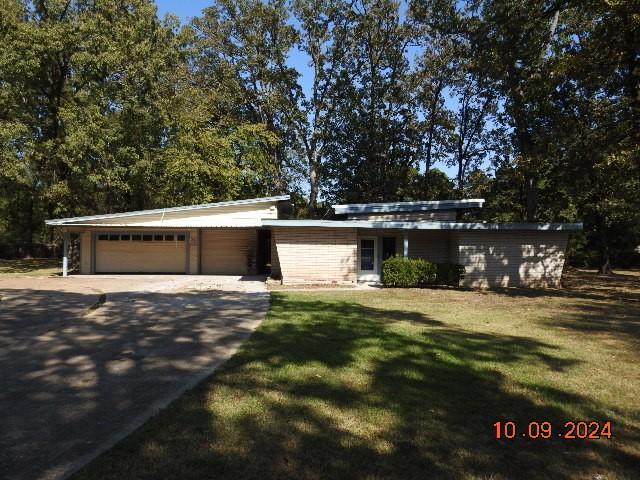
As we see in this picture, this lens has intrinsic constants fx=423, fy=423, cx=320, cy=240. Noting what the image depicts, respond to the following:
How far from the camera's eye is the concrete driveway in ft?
10.4

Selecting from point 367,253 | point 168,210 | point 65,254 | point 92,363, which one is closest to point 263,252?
point 168,210

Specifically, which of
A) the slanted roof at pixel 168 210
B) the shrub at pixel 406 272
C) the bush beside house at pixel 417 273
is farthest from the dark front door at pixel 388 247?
the slanted roof at pixel 168 210

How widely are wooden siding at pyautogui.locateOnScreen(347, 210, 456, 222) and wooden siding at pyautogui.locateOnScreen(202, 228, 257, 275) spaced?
5.18 m

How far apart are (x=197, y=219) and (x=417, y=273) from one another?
9359 mm

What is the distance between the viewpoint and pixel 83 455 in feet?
9.64

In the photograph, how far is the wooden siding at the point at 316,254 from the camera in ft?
50.2

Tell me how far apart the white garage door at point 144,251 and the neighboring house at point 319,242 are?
46 millimetres

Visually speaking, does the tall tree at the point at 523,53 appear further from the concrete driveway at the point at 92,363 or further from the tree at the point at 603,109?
the concrete driveway at the point at 92,363

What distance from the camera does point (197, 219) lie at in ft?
58.9

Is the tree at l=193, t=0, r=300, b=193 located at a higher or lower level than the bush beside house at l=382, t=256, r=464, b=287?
higher

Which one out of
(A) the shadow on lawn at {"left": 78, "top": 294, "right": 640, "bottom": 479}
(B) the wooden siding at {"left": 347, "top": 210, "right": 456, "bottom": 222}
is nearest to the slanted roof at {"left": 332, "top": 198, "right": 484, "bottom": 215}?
(B) the wooden siding at {"left": 347, "top": 210, "right": 456, "bottom": 222}

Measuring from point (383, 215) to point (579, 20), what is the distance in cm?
1136

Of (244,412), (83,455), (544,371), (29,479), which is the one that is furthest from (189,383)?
(544,371)

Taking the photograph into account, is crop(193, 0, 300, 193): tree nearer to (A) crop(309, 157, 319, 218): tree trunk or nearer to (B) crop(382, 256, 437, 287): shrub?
(A) crop(309, 157, 319, 218): tree trunk
